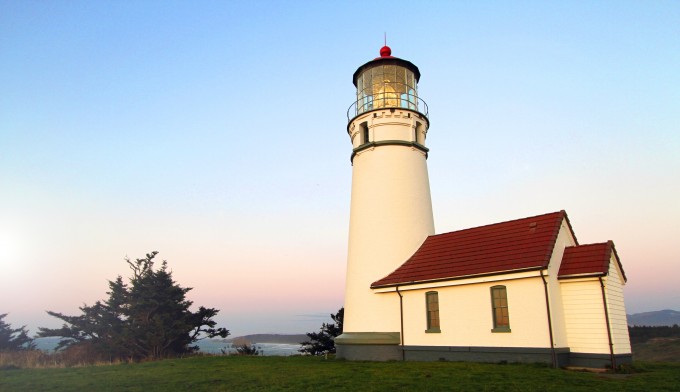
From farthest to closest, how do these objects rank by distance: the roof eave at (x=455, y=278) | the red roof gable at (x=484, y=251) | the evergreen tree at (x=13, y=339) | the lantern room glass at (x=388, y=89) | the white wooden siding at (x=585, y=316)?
1. the evergreen tree at (x=13, y=339)
2. the lantern room glass at (x=388, y=89)
3. the red roof gable at (x=484, y=251)
4. the roof eave at (x=455, y=278)
5. the white wooden siding at (x=585, y=316)

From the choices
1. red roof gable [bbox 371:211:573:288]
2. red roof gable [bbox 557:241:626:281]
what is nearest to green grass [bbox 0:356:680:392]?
red roof gable [bbox 557:241:626:281]

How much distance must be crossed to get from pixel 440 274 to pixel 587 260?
4.89 metres

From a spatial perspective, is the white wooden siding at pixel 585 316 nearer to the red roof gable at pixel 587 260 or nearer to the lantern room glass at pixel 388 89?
the red roof gable at pixel 587 260

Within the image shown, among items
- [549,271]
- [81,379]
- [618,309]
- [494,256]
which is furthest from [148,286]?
[618,309]

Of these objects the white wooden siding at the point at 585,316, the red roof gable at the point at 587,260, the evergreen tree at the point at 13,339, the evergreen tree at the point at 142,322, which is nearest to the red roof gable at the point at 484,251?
the red roof gable at the point at 587,260

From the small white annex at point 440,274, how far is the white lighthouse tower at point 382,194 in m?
0.05

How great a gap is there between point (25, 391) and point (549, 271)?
51.9 ft

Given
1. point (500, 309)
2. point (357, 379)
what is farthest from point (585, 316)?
point (357, 379)

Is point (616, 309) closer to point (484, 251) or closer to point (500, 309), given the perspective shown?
point (500, 309)

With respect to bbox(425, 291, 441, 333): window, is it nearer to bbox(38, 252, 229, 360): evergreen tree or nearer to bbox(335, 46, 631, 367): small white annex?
bbox(335, 46, 631, 367): small white annex

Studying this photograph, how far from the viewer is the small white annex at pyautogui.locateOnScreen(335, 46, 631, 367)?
46.8 feet

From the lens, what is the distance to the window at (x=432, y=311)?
1676cm

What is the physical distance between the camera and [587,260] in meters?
14.8

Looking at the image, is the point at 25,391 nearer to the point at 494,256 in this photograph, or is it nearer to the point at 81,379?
the point at 81,379
